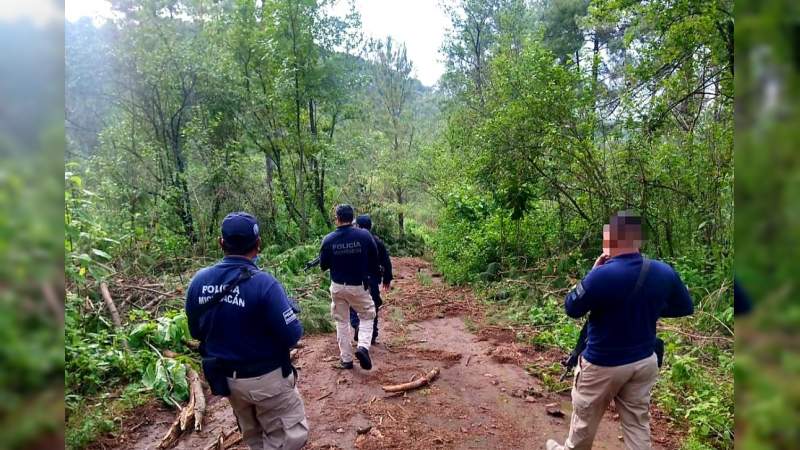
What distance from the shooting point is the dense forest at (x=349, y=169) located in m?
5.64

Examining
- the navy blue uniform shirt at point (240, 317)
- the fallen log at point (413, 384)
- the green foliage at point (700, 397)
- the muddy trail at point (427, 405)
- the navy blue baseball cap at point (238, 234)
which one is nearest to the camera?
the navy blue uniform shirt at point (240, 317)

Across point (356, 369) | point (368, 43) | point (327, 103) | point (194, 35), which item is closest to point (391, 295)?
point (356, 369)

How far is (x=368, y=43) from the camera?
18.7m

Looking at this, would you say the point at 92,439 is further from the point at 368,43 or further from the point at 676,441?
the point at 368,43

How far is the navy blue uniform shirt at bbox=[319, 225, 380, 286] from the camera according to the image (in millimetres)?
5726

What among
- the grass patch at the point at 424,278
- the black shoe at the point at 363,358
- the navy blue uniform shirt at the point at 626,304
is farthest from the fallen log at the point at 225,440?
the grass patch at the point at 424,278

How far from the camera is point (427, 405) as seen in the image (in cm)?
513

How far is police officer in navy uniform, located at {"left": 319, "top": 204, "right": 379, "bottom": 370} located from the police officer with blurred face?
2966 mm

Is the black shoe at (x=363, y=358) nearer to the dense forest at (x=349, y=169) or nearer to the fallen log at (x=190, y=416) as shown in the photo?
the fallen log at (x=190, y=416)

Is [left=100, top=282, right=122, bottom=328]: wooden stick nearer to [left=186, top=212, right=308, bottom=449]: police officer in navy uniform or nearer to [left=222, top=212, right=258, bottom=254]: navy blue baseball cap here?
[left=186, top=212, right=308, bottom=449]: police officer in navy uniform

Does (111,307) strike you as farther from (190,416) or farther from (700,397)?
(700,397)
